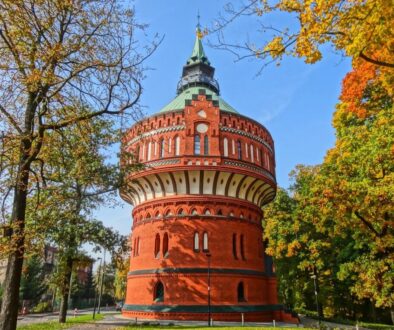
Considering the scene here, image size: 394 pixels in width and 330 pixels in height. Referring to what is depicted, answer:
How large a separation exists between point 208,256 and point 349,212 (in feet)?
34.0

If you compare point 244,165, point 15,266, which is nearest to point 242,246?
point 244,165

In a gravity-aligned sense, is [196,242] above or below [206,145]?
below

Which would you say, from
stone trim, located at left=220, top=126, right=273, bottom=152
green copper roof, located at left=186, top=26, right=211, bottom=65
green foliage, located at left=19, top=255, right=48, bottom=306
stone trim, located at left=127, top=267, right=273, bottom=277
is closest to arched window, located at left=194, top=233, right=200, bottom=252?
stone trim, located at left=127, top=267, right=273, bottom=277

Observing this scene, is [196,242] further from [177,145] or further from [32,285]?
[32,285]

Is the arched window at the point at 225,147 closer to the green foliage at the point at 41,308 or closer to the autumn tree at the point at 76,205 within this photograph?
the autumn tree at the point at 76,205

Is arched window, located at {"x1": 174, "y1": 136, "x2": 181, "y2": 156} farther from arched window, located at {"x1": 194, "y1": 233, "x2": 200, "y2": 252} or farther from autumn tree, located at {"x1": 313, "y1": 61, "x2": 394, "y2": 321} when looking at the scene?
autumn tree, located at {"x1": 313, "y1": 61, "x2": 394, "y2": 321}

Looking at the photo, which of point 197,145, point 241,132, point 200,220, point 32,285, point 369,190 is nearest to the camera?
point 369,190

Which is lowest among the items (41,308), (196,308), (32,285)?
(41,308)

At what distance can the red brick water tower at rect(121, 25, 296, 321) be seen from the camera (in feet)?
72.3

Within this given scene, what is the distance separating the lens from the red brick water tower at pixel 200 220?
22.0 meters

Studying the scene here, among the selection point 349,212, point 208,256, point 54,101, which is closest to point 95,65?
point 54,101

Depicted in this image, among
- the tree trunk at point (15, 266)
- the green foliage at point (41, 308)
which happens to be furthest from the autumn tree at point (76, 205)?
the green foliage at point (41, 308)

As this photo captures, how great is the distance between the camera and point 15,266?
817 cm

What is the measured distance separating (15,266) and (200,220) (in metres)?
16.0
